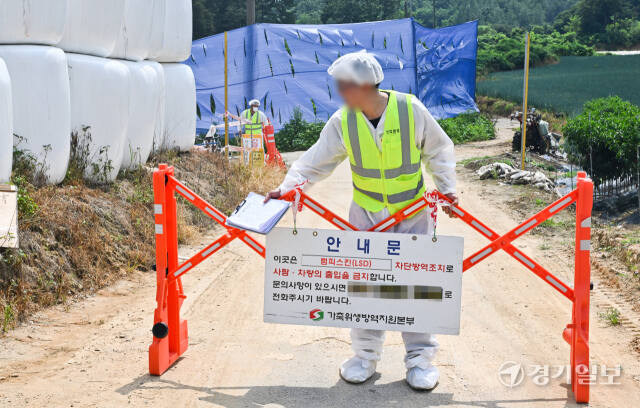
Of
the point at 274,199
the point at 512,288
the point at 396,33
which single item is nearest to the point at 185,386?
the point at 274,199

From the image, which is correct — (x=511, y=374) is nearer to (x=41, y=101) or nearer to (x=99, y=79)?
(x=41, y=101)

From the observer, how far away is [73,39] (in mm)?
7645

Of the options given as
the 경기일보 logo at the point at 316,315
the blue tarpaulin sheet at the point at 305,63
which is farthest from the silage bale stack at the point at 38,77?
the blue tarpaulin sheet at the point at 305,63

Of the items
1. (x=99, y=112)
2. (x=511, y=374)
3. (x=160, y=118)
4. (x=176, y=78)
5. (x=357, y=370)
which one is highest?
(x=176, y=78)

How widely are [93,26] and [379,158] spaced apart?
4844mm

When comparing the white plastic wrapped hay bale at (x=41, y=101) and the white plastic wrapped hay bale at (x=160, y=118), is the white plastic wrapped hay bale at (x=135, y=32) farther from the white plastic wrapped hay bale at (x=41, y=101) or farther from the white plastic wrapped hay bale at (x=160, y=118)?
the white plastic wrapped hay bale at (x=41, y=101)

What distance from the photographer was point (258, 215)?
4.38m

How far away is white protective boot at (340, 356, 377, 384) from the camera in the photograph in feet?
14.5

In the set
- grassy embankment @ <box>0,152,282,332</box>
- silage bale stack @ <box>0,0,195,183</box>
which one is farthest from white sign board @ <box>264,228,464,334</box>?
silage bale stack @ <box>0,0,195,183</box>

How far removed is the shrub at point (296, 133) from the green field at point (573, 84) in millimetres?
7381

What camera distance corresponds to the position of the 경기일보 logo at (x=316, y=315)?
4363 millimetres

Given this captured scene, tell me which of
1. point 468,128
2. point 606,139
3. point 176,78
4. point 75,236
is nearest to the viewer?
point 75,236

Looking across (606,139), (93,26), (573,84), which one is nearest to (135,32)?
(93,26)

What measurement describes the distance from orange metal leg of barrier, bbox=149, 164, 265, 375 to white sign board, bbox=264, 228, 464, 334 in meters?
0.31
